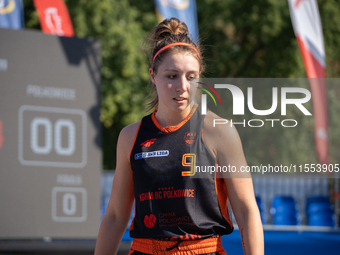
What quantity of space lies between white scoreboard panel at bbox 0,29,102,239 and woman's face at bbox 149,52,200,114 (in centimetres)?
395

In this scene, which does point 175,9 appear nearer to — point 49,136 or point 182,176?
point 49,136

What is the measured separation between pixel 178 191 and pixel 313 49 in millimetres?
6951

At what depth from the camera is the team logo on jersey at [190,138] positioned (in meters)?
2.12

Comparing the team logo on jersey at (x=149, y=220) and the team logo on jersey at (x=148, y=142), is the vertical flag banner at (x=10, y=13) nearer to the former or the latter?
the team logo on jersey at (x=148, y=142)

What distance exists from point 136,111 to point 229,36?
5139mm

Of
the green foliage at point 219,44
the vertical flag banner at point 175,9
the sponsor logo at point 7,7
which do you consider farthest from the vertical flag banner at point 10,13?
the green foliage at point 219,44

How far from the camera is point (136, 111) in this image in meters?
15.6

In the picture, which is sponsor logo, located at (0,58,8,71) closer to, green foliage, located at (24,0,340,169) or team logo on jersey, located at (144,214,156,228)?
team logo on jersey, located at (144,214,156,228)

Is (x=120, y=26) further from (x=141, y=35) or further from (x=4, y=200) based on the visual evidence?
(x=4, y=200)

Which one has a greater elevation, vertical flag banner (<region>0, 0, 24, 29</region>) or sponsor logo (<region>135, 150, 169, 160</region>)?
vertical flag banner (<region>0, 0, 24, 29</region>)

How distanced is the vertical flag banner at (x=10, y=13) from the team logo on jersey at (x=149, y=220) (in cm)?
598

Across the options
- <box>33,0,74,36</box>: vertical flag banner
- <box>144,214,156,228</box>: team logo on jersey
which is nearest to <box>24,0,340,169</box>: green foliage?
<box>33,0,74,36</box>: vertical flag banner

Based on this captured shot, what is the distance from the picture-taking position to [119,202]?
2.36 meters

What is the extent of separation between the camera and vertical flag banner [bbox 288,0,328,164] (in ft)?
27.0
